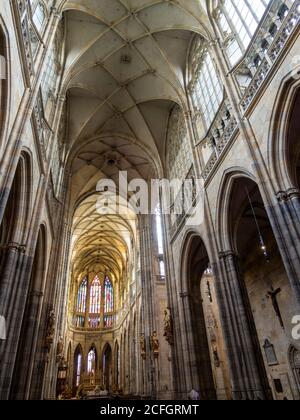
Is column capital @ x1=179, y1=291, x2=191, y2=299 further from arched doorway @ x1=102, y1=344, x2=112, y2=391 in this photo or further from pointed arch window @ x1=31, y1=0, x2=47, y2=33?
arched doorway @ x1=102, y1=344, x2=112, y2=391

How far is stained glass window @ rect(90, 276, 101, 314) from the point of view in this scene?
4122 cm

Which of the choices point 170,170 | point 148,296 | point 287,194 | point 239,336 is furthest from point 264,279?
point 287,194

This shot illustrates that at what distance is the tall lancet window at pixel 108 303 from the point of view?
1582 inches

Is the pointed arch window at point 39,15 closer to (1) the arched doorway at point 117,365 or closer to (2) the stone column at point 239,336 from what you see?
(2) the stone column at point 239,336

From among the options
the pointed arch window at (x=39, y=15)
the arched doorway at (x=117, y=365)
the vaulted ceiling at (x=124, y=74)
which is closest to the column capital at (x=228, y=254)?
the vaulted ceiling at (x=124, y=74)

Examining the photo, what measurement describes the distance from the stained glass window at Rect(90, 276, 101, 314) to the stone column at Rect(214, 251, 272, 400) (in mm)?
34925

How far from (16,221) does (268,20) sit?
31.4ft

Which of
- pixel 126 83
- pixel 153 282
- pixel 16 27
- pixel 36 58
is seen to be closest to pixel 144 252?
pixel 153 282

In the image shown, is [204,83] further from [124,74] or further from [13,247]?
[13,247]

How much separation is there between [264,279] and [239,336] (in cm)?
678

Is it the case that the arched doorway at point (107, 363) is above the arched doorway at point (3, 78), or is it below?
below

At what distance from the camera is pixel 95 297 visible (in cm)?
4228

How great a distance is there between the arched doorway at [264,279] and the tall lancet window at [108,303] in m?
28.7
